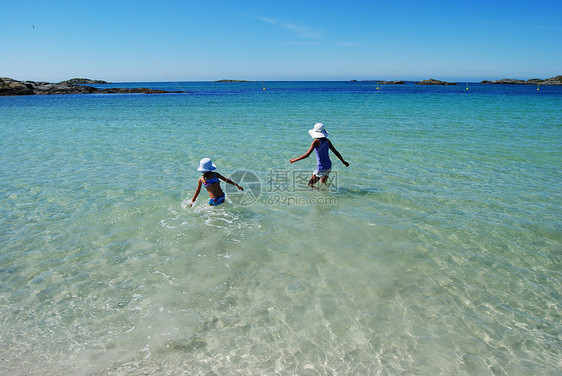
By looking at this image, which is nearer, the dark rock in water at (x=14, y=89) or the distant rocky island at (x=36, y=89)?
the dark rock in water at (x=14, y=89)

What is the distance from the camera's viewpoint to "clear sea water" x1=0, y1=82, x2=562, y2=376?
380 centimetres

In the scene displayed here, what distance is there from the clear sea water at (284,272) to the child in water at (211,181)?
271mm

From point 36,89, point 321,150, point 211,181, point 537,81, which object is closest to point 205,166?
point 211,181

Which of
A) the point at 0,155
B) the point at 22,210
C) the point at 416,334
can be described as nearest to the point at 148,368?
the point at 416,334

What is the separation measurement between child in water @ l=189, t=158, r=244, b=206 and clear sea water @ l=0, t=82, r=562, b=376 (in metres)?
0.27

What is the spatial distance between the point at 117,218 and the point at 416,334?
632cm

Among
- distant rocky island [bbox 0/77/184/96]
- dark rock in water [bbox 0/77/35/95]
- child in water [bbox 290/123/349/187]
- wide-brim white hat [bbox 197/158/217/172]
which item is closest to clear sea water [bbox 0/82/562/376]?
child in water [bbox 290/123/349/187]

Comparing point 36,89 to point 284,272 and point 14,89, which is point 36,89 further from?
point 284,272

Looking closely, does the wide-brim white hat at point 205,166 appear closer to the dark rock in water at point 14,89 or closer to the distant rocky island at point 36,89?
the distant rocky island at point 36,89

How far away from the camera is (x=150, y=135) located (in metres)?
18.1

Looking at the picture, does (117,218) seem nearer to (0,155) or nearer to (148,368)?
(148,368)

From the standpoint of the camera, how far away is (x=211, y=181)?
7484mm

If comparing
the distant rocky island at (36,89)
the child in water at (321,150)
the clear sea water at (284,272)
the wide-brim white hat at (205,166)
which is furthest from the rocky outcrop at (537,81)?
the wide-brim white hat at (205,166)

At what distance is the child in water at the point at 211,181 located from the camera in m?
7.24
